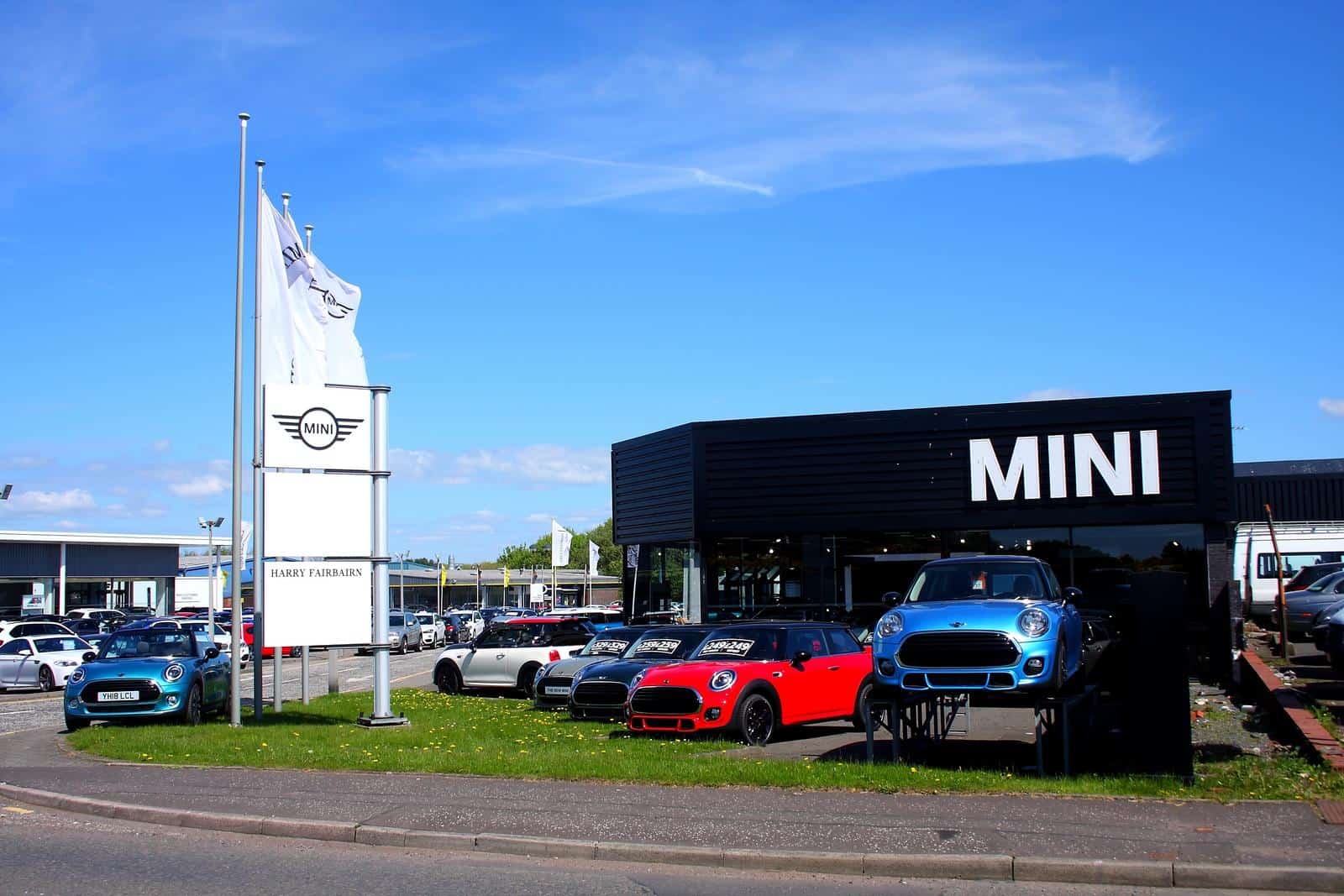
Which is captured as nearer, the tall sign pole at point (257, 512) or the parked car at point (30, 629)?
the tall sign pole at point (257, 512)

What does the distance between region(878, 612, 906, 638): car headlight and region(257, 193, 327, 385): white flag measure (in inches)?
419

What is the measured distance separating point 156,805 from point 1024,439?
1934 cm

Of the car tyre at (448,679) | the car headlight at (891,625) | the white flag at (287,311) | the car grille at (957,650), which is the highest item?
the white flag at (287,311)

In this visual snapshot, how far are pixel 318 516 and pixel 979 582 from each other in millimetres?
9561

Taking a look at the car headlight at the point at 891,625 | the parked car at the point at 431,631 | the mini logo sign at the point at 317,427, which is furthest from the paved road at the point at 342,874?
the parked car at the point at 431,631

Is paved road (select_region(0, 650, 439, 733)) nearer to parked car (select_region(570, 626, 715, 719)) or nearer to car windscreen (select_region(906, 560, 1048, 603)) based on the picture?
parked car (select_region(570, 626, 715, 719))

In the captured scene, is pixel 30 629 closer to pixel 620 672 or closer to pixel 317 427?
pixel 317 427

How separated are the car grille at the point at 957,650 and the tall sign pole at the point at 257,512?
9.60m

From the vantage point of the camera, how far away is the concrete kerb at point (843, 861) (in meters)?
8.20

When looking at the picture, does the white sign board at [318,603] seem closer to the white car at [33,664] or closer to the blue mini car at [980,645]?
the blue mini car at [980,645]

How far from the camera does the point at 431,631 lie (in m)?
54.3

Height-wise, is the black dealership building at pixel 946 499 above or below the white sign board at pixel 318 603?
above

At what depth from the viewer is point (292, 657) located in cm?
4522

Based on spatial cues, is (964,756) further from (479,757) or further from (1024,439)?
(1024,439)
